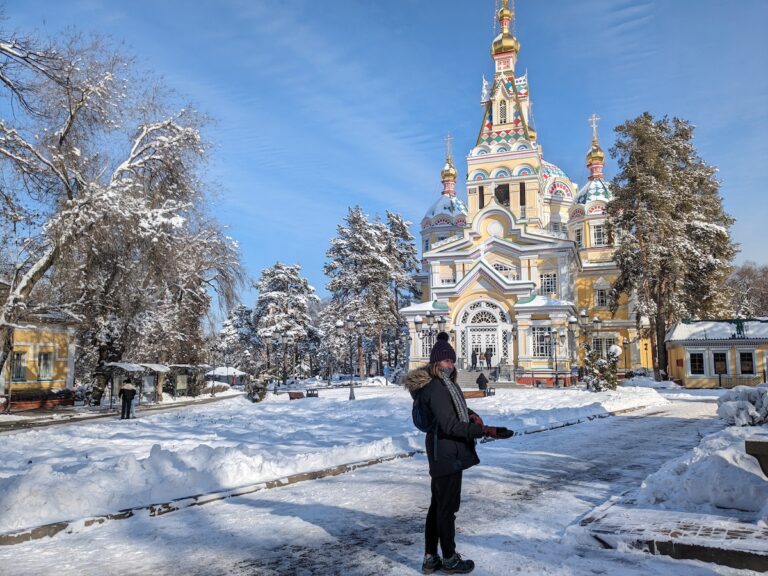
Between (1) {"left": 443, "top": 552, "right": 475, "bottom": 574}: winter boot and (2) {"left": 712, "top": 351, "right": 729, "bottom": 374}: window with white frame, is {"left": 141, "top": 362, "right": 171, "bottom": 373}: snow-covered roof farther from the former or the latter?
(2) {"left": 712, "top": 351, "right": 729, "bottom": 374}: window with white frame

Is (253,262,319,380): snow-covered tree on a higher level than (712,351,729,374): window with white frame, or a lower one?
higher

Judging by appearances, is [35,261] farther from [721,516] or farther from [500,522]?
[721,516]

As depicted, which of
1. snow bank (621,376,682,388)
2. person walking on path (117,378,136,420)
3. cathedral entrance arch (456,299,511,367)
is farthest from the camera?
cathedral entrance arch (456,299,511,367)

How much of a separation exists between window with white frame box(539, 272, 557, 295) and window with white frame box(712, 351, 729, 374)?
40.9 feet

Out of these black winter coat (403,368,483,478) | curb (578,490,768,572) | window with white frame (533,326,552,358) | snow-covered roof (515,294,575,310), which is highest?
snow-covered roof (515,294,575,310)

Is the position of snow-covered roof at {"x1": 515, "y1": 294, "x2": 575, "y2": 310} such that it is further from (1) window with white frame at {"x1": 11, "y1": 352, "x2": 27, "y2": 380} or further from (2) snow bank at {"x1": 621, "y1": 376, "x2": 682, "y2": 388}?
(1) window with white frame at {"x1": 11, "y1": 352, "x2": 27, "y2": 380}

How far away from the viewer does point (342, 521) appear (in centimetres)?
651

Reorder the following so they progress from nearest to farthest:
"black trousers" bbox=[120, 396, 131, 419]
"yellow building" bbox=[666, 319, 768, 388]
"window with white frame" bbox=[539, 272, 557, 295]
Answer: "black trousers" bbox=[120, 396, 131, 419]
"yellow building" bbox=[666, 319, 768, 388]
"window with white frame" bbox=[539, 272, 557, 295]

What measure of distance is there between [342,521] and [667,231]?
3909 centimetres

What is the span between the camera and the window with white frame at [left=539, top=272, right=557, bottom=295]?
154 feet

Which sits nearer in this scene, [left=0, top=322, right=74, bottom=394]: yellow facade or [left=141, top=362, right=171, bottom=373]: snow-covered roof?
[left=0, top=322, right=74, bottom=394]: yellow facade

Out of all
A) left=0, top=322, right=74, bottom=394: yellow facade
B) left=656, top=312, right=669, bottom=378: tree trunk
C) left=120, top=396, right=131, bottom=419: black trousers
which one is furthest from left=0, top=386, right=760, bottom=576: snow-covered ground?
left=656, top=312, right=669, bottom=378: tree trunk

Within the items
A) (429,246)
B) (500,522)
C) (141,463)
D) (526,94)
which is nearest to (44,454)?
(141,463)

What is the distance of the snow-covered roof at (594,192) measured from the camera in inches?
2131
